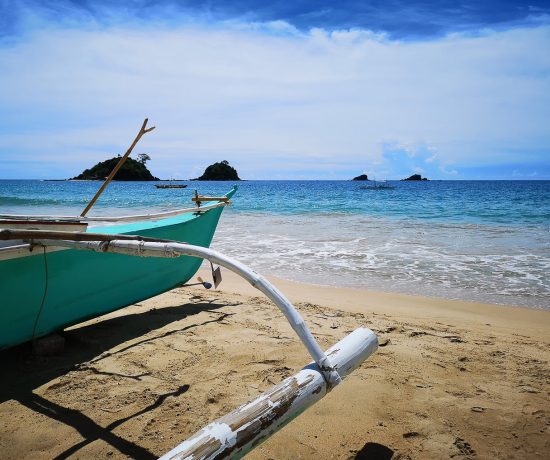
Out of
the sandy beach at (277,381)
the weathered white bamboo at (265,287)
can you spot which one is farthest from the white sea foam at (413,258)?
the weathered white bamboo at (265,287)

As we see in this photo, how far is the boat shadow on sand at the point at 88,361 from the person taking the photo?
2158 millimetres

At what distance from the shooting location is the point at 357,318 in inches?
158

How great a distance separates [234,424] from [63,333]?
8.97ft

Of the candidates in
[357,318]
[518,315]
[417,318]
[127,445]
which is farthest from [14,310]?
[518,315]

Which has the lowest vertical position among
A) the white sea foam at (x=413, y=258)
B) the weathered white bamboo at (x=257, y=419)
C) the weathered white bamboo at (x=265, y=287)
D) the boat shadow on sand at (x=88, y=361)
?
the white sea foam at (x=413, y=258)

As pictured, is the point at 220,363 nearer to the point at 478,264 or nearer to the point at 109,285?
the point at 109,285

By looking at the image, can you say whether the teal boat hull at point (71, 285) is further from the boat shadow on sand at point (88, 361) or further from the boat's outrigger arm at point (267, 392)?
the boat's outrigger arm at point (267, 392)

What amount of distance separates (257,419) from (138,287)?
2.79m

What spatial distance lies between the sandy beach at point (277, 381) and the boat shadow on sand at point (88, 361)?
10 mm

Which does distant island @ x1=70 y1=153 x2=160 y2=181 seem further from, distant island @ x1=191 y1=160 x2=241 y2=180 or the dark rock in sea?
distant island @ x1=191 y1=160 x2=241 y2=180

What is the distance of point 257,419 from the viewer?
1376 millimetres

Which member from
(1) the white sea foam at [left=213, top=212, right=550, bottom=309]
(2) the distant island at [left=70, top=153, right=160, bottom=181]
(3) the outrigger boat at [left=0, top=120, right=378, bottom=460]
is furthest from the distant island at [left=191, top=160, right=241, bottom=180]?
(3) the outrigger boat at [left=0, top=120, right=378, bottom=460]

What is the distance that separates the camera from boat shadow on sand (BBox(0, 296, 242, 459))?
→ 85.0 inches

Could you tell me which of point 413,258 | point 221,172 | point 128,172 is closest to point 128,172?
point 128,172
